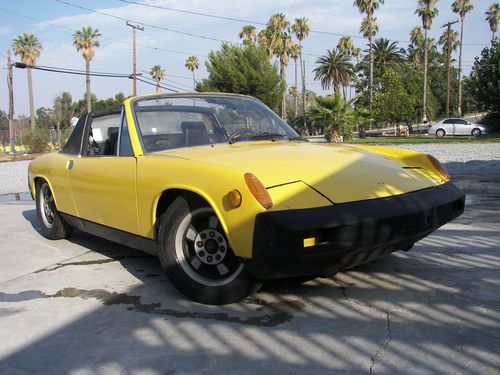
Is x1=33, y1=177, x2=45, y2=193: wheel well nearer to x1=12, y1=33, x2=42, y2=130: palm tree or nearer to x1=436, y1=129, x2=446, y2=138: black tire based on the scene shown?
x1=436, y1=129, x2=446, y2=138: black tire

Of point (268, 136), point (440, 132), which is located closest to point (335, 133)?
point (440, 132)

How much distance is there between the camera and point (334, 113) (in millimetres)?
24812

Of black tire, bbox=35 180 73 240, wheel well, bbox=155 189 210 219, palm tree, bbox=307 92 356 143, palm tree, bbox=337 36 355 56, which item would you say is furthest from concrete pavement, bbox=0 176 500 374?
palm tree, bbox=337 36 355 56

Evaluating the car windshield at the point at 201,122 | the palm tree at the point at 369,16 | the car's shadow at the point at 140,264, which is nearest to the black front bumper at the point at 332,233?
the car's shadow at the point at 140,264

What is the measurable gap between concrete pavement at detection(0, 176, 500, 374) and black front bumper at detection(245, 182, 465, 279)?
38 cm

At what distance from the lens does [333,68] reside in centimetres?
6025

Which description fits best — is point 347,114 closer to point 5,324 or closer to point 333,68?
point 5,324

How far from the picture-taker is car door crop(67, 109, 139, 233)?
396 centimetres

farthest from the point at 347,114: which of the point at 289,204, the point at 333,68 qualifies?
the point at 333,68

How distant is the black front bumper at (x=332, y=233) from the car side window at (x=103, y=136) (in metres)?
2.10

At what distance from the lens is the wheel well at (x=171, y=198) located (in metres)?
3.39

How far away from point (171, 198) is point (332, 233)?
1.31 m

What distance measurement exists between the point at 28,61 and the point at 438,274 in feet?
180

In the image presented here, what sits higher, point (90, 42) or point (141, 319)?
point (90, 42)
